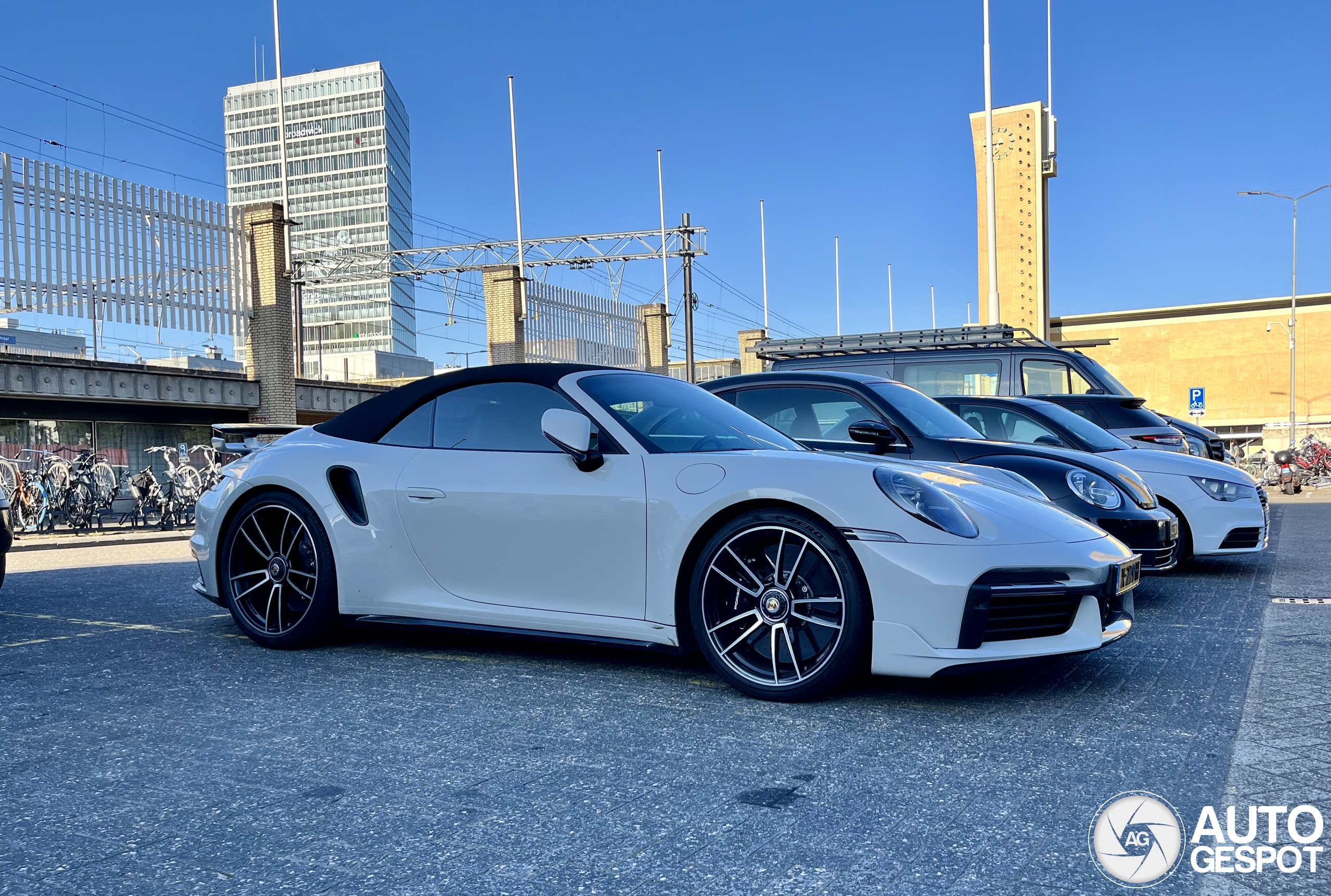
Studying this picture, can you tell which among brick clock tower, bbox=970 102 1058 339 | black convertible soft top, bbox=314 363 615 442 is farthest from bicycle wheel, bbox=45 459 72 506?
brick clock tower, bbox=970 102 1058 339

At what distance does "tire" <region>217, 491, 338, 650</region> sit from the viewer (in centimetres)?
475

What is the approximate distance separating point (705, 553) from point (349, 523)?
171 cm

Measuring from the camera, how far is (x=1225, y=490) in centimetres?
777

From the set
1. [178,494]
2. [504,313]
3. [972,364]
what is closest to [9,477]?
[178,494]

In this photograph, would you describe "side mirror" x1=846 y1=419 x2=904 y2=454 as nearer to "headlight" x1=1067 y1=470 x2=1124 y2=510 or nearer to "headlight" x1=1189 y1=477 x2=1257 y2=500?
"headlight" x1=1067 y1=470 x2=1124 y2=510

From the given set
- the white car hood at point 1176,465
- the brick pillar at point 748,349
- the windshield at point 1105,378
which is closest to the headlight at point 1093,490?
the white car hood at point 1176,465

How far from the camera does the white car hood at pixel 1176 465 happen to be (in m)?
7.83

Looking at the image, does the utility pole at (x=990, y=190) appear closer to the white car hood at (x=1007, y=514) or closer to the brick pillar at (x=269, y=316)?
the brick pillar at (x=269, y=316)

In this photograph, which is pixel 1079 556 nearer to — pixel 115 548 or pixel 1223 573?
pixel 1223 573

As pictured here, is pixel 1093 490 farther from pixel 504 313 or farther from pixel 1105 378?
pixel 504 313

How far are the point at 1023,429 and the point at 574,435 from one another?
5.32m

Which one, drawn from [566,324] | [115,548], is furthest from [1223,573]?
[566,324]

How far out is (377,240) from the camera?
135m

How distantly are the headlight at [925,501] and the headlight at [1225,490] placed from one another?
16.1 ft
